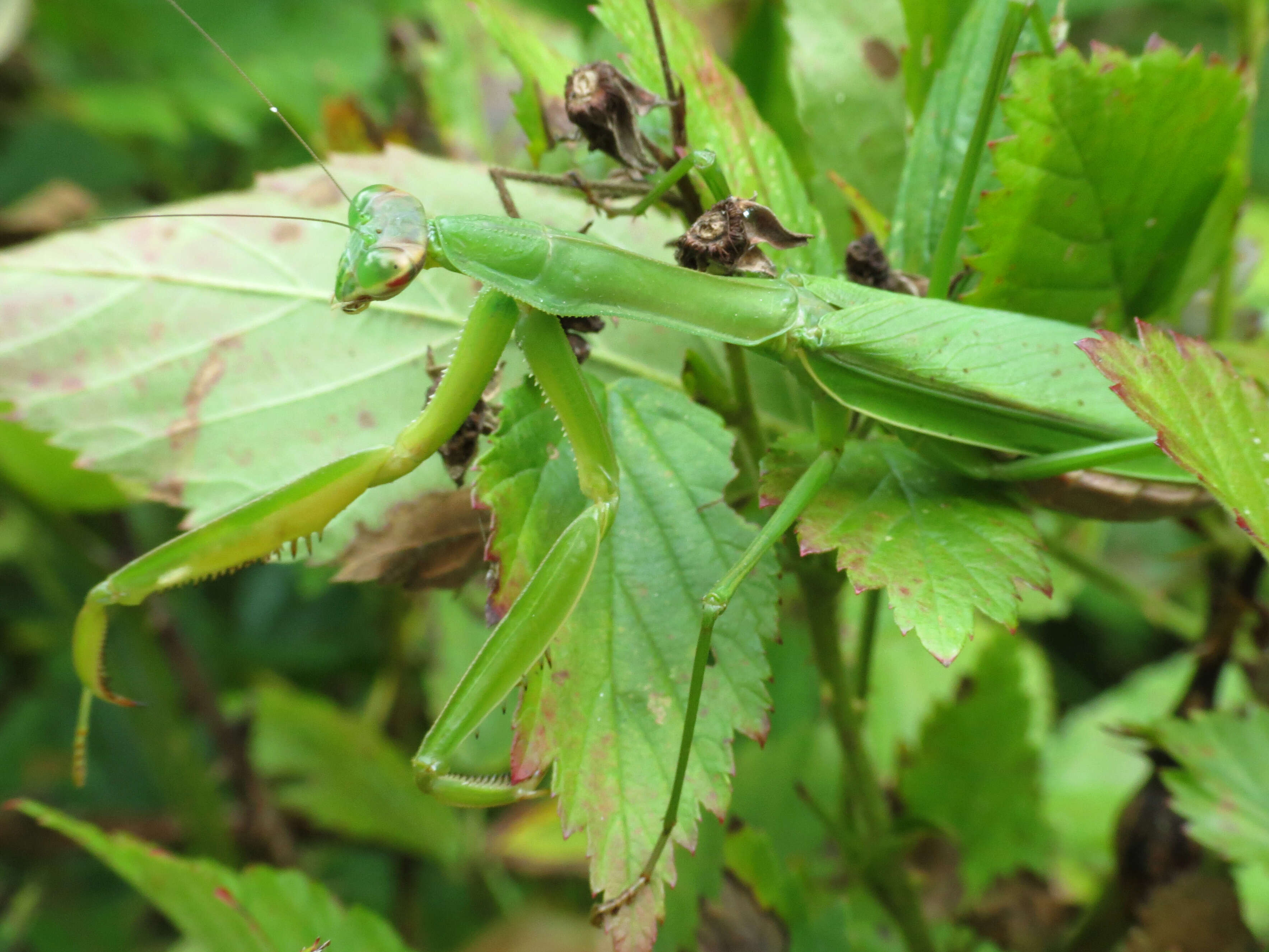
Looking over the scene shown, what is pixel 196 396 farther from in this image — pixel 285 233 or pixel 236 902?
pixel 236 902

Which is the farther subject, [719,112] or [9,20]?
[9,20]

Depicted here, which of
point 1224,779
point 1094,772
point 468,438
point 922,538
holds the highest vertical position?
point 468,438

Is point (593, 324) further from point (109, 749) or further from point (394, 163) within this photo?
point (109, 749)

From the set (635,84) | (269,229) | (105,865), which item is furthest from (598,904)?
(105,865)

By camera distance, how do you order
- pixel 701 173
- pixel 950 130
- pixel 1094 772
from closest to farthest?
pixel 701 173, pixel 950 130, pixel 1094 772

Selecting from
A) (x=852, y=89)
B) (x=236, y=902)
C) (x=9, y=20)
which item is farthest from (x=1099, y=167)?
(x=9, y=20)

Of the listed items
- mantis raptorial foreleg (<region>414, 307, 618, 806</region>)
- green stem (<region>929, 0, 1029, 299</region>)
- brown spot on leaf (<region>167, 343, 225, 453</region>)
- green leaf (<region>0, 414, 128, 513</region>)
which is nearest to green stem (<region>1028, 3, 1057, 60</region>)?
green stem (<region>929, 0, 1029, 299</region>)

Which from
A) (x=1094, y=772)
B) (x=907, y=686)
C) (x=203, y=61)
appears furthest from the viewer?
(x=203, y=61)

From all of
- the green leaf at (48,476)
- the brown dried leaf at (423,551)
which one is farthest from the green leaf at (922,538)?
the green leaf at (48,476)
